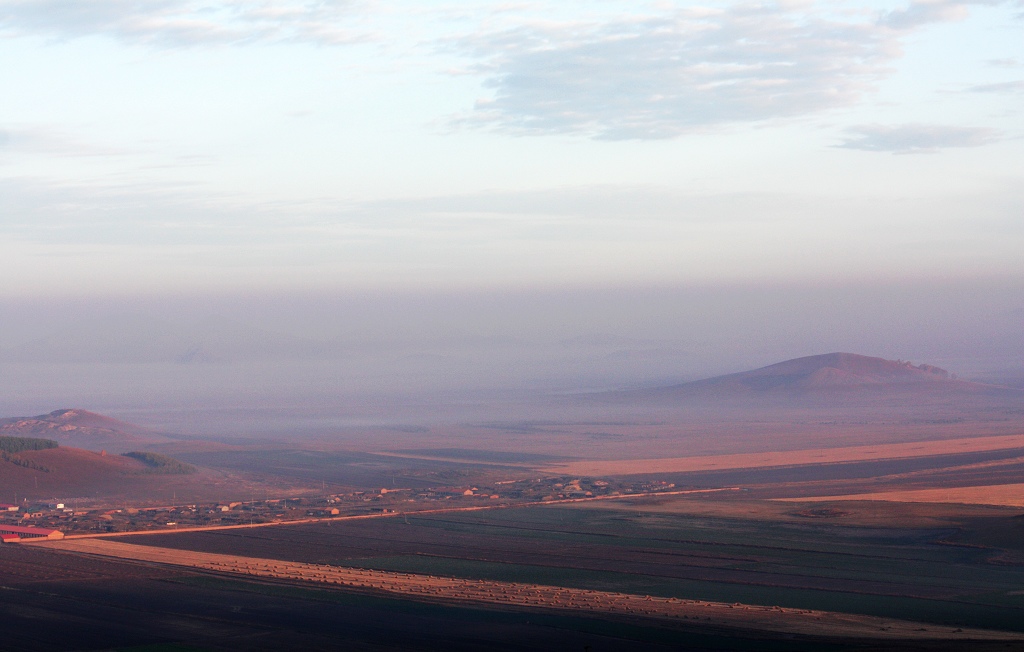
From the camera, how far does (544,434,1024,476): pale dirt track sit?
269 ft

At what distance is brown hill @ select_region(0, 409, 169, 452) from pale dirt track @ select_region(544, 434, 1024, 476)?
41.3 metres

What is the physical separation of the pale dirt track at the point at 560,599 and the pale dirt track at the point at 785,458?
37298 mm

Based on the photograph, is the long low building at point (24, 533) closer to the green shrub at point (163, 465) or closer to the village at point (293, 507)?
the village at point (293, 507)

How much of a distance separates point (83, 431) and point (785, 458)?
6149cm

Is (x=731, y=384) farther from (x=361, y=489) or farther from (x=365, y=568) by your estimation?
(x=365, y=568)

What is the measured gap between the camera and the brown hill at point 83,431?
107 m

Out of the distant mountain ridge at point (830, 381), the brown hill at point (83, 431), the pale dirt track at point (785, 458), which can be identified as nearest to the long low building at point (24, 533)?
the pale dirt track at point (785, 458)

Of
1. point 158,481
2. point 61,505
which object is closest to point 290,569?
point 61,505

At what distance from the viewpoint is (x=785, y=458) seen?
87688mm

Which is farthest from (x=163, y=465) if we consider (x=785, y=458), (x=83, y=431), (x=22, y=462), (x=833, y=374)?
(x=833, y=374)

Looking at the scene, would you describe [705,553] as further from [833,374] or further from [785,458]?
[833,374]

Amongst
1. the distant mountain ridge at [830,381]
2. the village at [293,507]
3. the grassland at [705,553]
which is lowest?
the grassland at [705,553]

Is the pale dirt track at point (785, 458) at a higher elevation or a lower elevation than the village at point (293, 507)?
higher

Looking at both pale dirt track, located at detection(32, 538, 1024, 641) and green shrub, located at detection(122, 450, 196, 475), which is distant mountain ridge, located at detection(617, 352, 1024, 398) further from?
pale dirt track, located at detection(32, 538, 1024, 641)
